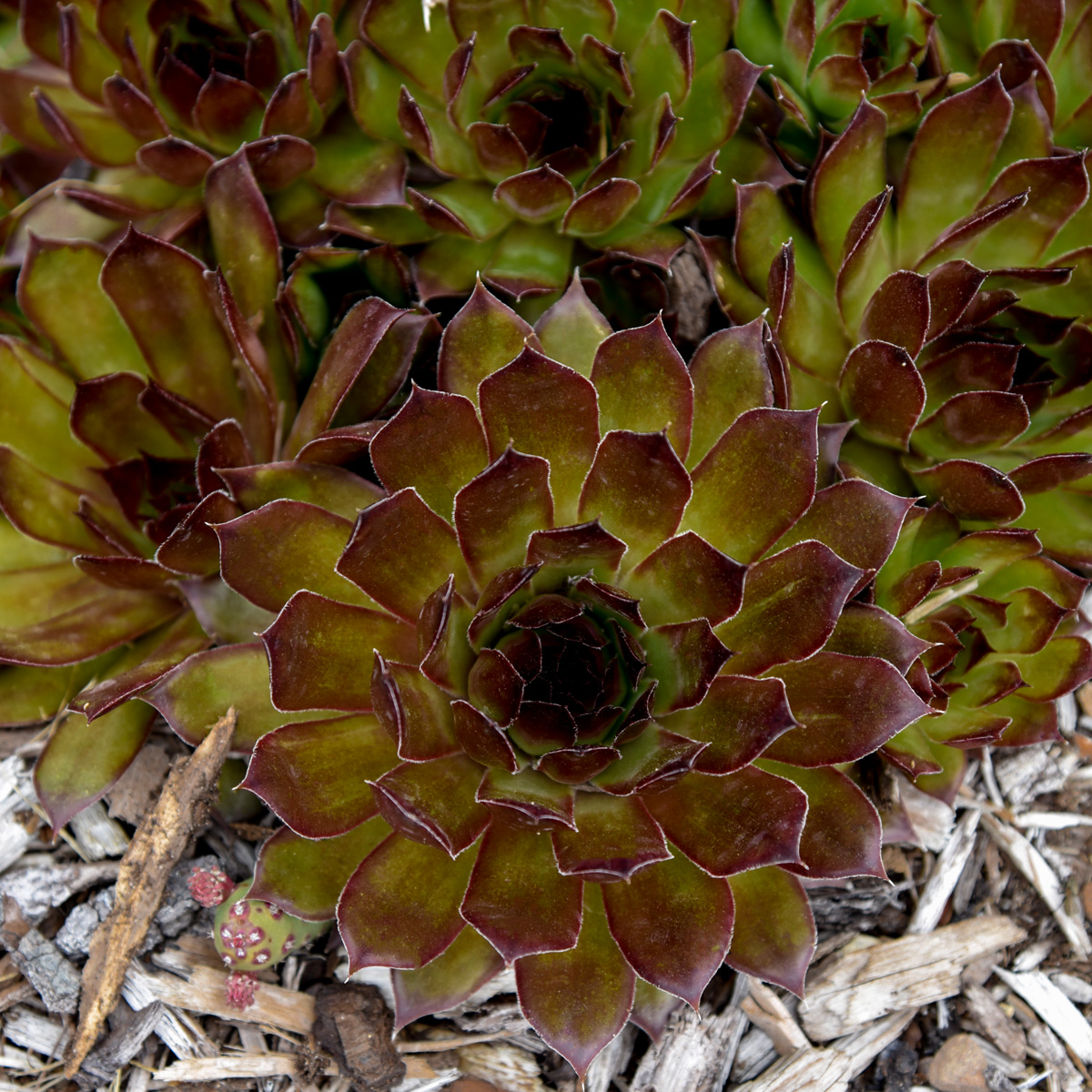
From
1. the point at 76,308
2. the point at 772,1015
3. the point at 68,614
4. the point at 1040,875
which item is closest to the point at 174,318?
the point at 76,308

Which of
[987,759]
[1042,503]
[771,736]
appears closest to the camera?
[771,736]

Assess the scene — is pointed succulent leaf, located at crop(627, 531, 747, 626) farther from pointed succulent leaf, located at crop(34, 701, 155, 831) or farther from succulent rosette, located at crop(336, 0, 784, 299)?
pointed succulent leaf, located at crop(34, 701, 155, 831)

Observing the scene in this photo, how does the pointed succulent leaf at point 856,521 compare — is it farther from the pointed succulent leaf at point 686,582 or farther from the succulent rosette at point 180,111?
the succulent rosette at point 180,111

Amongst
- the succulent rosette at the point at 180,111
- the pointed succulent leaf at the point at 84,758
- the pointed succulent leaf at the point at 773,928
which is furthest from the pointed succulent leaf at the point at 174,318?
Answer: the pointed succulent leaf at the point at 773,928

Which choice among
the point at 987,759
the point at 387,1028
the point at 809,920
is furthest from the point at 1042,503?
the point at 387,1028

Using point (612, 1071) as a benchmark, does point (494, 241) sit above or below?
above

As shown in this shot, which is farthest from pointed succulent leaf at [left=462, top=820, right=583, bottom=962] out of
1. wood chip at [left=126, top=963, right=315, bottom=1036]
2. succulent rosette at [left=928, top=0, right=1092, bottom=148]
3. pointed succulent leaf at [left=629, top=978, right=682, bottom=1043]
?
succulent rosette at [left=928, top=0, right=1092, bottom=148]

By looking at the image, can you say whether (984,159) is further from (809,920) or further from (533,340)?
(809,920)
